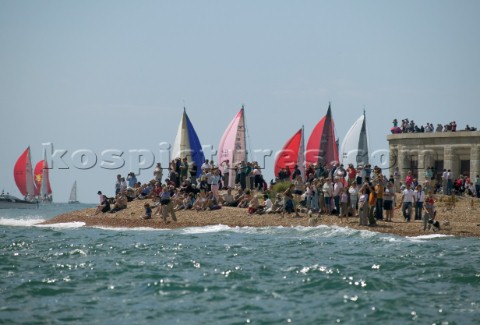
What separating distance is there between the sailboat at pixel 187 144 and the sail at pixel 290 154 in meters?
5.89

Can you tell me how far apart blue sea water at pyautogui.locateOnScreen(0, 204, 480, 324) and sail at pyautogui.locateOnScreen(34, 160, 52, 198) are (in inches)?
2935

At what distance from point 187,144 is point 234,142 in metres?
5.84

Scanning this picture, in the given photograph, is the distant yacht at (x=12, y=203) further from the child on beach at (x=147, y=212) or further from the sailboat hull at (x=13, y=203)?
the child on beach at (x=147, y=212)

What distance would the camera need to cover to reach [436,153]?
5203cm

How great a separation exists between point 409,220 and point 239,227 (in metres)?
6.77

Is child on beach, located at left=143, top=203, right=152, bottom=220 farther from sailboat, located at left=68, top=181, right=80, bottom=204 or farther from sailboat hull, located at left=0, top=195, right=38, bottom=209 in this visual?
sailboat, located at left=68, top=181, right=80, bottom=204

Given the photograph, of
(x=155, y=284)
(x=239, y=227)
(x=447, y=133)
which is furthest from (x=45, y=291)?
(x=447, y=133)

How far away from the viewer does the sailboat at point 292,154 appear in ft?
179

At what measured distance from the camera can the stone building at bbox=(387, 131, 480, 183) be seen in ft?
165

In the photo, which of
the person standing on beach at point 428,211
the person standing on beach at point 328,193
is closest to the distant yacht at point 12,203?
the person standing on beach at point 328,193

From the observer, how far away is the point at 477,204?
A: 42.5 metres

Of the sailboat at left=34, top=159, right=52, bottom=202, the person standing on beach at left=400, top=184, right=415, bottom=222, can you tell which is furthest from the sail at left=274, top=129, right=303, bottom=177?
the sailboat at left=34, top=159, right=52, bottom=202

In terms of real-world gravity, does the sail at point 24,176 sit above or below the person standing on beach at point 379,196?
above

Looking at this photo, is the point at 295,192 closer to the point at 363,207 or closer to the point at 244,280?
the point at 363,207
